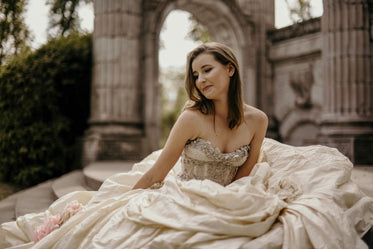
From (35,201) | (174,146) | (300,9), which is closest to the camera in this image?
(174,146)

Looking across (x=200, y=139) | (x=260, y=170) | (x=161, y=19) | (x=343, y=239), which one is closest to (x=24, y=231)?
(x=200, y=139)

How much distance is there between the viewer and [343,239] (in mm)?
1933

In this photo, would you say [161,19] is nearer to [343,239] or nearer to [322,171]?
[322,171]

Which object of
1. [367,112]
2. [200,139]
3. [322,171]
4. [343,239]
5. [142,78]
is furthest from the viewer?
[142,78]

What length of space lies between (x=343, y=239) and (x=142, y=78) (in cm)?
657

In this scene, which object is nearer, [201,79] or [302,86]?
[201,79]

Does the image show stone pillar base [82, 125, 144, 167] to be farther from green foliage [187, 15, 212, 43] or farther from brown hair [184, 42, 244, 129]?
green foliage [187, 15, 212, 43]

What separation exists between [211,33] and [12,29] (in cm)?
576

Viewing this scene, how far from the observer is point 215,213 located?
2010 millimetres

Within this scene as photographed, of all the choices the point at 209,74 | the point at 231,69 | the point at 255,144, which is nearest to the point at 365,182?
the point at 255,144

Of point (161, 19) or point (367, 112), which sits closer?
point (367, 112)

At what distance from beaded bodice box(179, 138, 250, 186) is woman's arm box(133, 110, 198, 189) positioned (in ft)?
0.31

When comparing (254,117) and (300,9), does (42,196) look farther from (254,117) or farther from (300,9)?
(300,9)

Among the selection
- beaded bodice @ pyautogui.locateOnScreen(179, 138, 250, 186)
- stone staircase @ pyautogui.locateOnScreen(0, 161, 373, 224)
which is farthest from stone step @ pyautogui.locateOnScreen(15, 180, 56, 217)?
beaded bodice @ pyautogui.locateOnScreen(179, 138, 250, 186)
